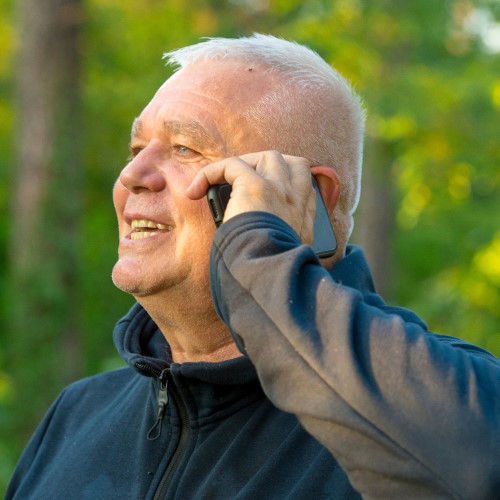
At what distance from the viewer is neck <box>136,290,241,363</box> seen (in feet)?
8.55

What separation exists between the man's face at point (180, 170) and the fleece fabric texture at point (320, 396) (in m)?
0.27

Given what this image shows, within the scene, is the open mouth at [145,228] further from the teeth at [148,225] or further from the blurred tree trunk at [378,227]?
the blurred tree trunk at [378,227]

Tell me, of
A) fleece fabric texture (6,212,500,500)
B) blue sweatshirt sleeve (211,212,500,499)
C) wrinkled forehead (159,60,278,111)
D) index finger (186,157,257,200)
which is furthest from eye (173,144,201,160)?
blue sweatshirt sleeve (211,212,500,499)

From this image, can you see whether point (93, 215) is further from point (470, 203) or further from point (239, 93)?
point (239, 93)

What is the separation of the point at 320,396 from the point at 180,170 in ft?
3.11

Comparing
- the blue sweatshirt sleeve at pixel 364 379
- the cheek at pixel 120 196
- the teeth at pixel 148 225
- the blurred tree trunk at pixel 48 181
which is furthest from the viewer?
the blurred tree trunk at pixel 48 181

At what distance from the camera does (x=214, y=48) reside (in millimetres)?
2729

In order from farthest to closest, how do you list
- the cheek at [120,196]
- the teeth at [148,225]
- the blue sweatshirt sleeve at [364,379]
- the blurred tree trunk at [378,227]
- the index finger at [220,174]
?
the blurred tree trunk at [378,227]
the cheek at [120,196]
the teeth at [148,225]
the index finger at [220,174]
the blue sweatshirt sleeve at [364,379]

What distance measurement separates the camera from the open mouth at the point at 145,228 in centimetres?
258

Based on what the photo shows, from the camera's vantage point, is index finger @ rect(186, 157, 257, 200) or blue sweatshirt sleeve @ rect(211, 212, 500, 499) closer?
blue sweatshirt sleeve @ rect(211, 212, 500, 499)

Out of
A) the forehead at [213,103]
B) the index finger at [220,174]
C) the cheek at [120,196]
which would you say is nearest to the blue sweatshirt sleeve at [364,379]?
the index finger at [220,174]

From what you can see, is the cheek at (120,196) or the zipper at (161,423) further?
the cheek at (120,196)

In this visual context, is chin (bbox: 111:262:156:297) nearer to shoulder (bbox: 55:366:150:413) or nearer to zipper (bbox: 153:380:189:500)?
zipper (bbox: 153:380:189:500)

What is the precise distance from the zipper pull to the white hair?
25.4 inches
